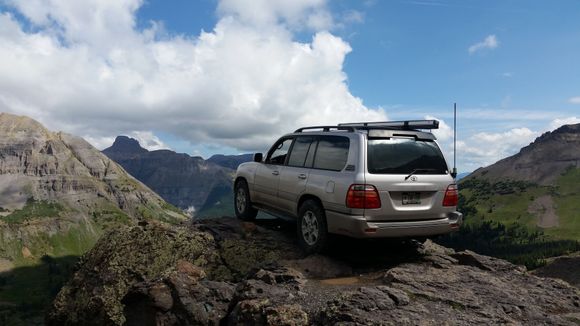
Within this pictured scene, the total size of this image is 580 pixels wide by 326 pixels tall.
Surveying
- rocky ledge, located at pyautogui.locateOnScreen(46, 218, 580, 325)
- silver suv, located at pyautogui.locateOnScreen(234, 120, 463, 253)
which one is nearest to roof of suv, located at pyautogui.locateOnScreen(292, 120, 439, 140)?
silver suv, located at pyautogui.locateOnScreen(234, 120, 463, 253)

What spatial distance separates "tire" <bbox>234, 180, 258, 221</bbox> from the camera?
14031 mm

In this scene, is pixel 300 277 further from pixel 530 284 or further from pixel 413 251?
pixel 530 284

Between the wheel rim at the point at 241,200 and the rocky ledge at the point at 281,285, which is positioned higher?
the wheel rim at the point at 241,200

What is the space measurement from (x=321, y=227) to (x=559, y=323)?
15.6ft

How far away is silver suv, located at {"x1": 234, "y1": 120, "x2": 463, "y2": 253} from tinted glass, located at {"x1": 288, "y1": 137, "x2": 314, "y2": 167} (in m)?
0.03

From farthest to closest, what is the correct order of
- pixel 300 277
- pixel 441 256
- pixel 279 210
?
1. pixel 279 210
2. pixel 441 256
3. pixel 300 277

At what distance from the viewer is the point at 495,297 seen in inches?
326

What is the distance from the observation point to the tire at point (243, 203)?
14031 mm

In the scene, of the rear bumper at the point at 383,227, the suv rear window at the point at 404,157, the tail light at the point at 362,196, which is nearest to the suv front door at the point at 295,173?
the rear bumper at the point at 383,227

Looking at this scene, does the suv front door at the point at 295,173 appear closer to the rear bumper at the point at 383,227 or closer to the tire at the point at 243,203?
the rear bumper at the point at 383,227

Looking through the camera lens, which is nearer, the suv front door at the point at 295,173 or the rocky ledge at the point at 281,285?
the rocky ledge at the point at 281,285

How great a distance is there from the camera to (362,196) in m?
9.49

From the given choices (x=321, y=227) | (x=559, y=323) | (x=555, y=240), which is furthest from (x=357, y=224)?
(x=555, y=240)

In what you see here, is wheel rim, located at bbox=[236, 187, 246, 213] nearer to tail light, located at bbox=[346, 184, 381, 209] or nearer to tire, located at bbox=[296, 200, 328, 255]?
tire, located at bbox=[296, 200, 328, 255]
